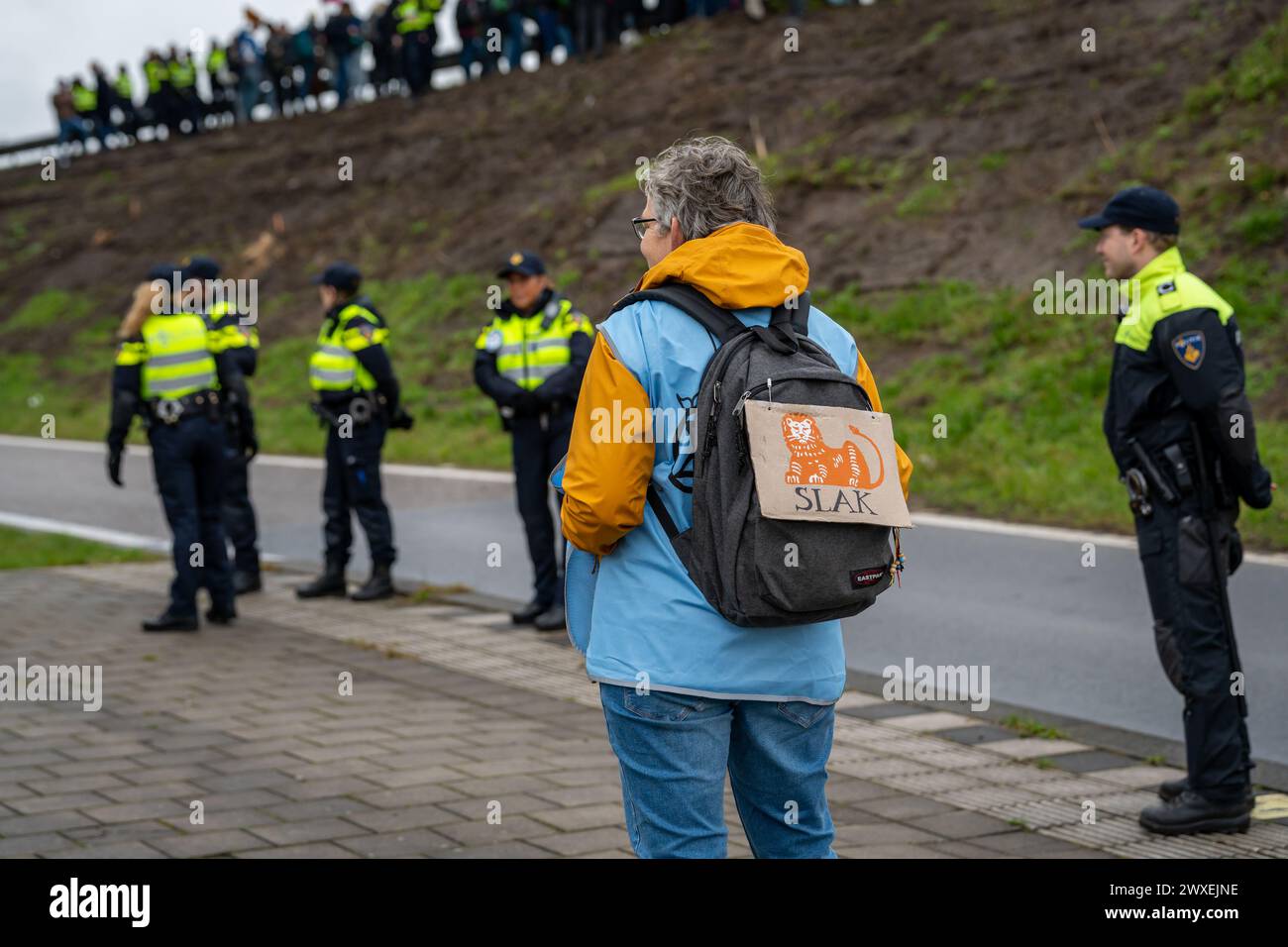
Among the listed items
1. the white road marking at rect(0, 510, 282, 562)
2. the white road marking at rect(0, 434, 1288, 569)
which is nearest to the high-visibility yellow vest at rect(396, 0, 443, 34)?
the white road marking at rect(0, 434, 1288, 569)

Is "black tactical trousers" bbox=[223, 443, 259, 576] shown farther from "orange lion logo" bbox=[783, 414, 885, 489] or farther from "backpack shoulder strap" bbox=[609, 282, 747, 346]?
"orange lion logo" bbox=[783, 414, 885, 489]

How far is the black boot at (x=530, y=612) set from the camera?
9.73 m

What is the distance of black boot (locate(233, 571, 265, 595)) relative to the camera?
11.1 meters

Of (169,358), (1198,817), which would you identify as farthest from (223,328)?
(1198,817)

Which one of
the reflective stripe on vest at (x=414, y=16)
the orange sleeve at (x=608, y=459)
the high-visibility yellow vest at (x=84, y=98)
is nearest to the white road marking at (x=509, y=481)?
the orange sleeve at (x=608, y=459)

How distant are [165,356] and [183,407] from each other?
322mm

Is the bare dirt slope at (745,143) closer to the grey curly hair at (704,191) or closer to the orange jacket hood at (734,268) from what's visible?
the grey curly hair at (704,191)

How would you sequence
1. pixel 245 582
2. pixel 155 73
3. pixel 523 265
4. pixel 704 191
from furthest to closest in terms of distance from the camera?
pixel 155 73, pixel 245 582, pixel 523 265, pixel 704 191

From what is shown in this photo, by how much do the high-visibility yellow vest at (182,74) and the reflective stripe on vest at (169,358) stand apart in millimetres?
32586

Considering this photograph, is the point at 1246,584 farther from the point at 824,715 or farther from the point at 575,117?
the point at 575,117

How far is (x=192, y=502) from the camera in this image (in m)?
9.88

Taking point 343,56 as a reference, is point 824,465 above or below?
below

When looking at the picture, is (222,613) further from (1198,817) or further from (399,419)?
(1198,817)

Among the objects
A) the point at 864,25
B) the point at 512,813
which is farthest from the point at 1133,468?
the point at 864,25
